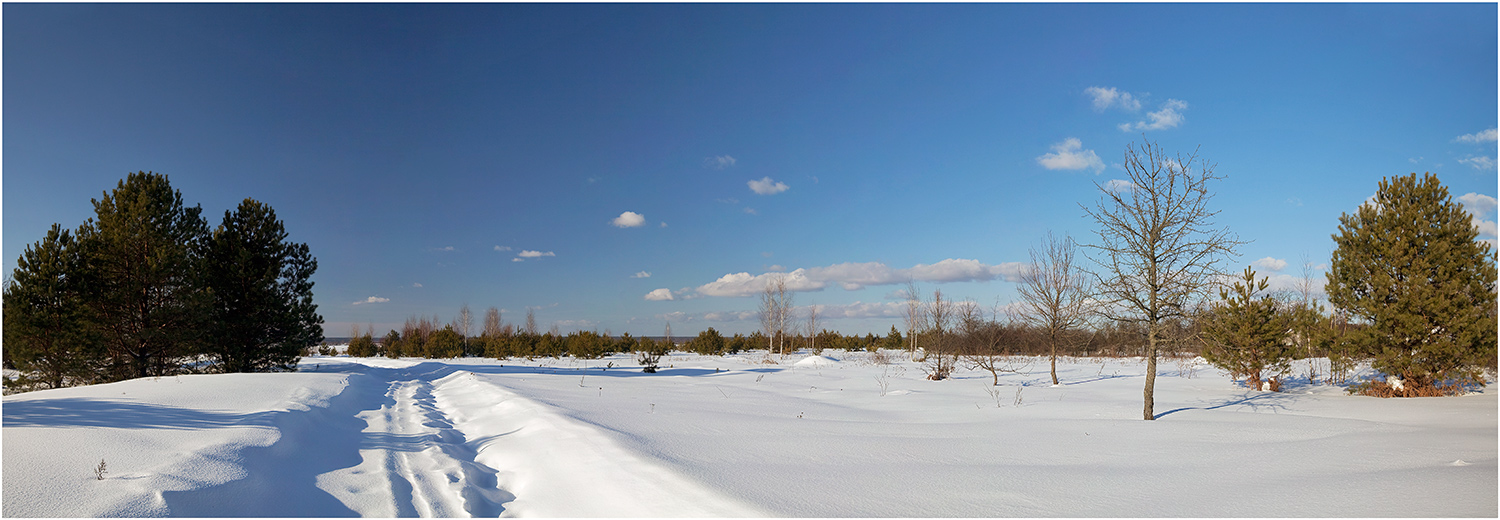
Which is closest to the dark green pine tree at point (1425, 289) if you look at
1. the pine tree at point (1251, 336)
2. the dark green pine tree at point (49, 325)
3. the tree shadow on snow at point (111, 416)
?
the pine tree at point (1251, 336)

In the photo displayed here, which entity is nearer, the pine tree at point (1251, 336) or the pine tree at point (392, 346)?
the pine tree at point (1251, 336)

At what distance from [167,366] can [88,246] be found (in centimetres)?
382

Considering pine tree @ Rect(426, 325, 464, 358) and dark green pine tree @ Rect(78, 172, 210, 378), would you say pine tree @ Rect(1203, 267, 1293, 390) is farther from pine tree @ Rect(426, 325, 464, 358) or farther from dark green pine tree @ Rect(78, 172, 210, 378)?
pine tree @ Rect(426, 325, 464, 358)

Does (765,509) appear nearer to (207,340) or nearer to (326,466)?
(326,466)

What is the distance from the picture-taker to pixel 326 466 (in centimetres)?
620

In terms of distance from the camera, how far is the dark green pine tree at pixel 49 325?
16.1 meters

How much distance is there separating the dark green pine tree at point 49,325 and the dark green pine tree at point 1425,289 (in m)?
31.1

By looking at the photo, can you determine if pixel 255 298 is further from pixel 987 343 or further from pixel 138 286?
pixel 987 343

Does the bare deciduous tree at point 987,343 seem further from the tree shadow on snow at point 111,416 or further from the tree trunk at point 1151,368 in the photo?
the tree shadow on snow at point 111,416

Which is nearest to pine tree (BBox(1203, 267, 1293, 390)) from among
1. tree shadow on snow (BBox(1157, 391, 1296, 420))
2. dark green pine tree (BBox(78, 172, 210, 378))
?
tree shadow on snow (BBox(1157, 391, 1296, 420))

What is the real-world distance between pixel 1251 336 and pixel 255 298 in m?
29.0

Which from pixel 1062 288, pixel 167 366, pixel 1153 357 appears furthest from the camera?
pixel 1062 288

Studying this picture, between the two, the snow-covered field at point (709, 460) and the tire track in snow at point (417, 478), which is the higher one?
the snow-covered field at point (709, 460)

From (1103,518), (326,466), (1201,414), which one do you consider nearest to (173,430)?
(326,466)
